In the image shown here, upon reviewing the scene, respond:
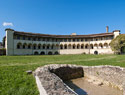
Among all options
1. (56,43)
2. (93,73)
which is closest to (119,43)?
(93,73)

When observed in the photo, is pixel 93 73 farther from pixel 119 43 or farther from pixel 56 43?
pixel 56 43

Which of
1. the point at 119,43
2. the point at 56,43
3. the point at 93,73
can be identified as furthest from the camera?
the point at 56,43

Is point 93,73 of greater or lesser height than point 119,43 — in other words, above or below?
below

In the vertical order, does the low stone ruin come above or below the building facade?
below

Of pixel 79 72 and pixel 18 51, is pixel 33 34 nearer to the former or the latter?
pixel 18 51

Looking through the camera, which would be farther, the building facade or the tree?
the building facade

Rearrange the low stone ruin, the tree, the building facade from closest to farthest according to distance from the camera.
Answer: the low stone ruin
the tree
the building facade

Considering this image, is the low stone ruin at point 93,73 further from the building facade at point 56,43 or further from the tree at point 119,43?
the building facade at point 56,43

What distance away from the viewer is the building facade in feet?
128

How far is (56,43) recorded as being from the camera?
50281 millimetres

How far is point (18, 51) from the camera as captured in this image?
39469 mm

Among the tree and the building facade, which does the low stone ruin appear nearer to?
the tree

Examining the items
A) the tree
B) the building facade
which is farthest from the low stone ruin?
the building facade

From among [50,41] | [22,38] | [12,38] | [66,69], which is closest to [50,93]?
[66,69]
